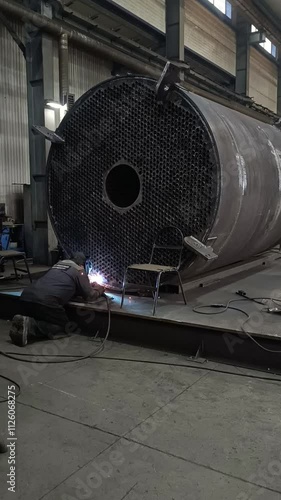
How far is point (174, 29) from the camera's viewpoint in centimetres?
882

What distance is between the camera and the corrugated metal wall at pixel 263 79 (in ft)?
46.1

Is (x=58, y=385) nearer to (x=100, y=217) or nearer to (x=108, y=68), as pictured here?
(x=100, y=217)

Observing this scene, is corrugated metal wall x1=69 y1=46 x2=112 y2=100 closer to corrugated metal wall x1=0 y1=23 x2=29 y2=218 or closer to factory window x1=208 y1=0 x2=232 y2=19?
corrugated metal wall x1=0 y1=23 x2=29 y2=218

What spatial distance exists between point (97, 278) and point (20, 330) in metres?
1.12

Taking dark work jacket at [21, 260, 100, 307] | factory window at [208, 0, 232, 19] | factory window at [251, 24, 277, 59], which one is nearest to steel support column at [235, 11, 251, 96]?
factory window at [208, 0, 232, 19]

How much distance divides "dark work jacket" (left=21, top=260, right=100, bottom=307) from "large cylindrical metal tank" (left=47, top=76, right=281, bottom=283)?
0.53 metres

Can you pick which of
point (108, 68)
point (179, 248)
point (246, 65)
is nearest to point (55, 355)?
point (179, 248)

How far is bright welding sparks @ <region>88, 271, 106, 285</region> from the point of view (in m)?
4.48

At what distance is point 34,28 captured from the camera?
21.8ft

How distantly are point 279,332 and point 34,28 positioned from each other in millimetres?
5865

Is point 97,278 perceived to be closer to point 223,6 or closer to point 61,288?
point 61,288

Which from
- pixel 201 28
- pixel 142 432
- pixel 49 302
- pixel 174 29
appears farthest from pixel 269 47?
pixel 142 432

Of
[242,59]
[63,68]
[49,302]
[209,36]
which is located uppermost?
[209,36]

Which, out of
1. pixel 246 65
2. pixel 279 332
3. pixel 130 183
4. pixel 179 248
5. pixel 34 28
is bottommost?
pixel 279 332
